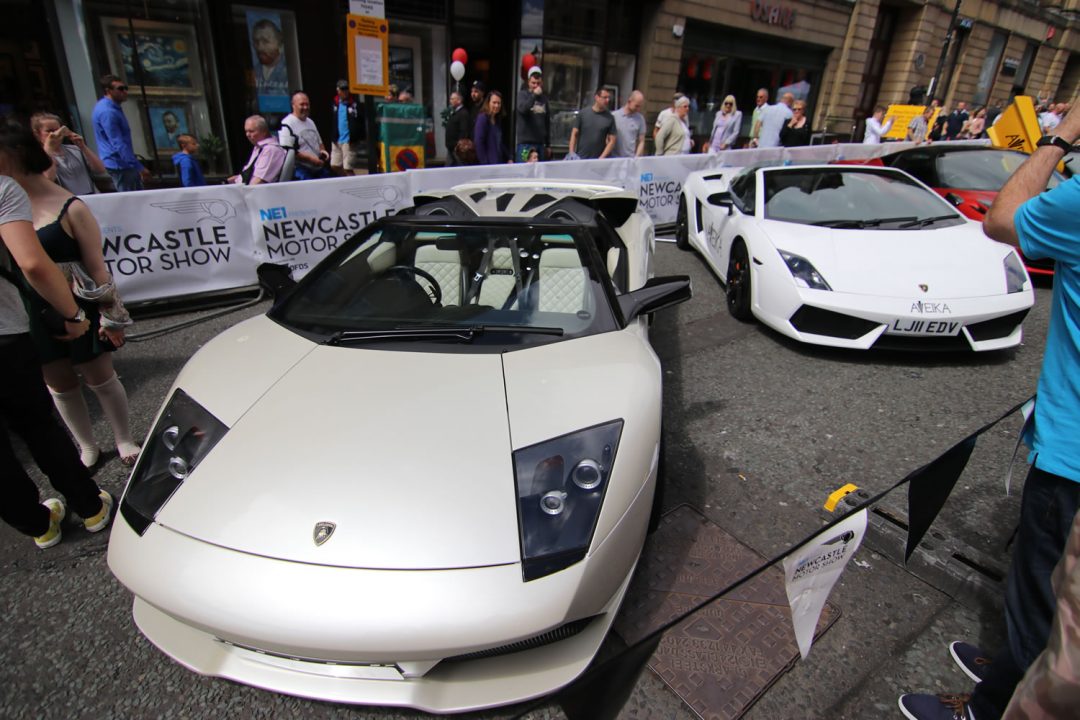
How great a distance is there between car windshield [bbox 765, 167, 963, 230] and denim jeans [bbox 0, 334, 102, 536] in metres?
4.99

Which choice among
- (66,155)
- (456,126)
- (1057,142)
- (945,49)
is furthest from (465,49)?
(945,49)

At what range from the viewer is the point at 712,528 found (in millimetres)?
2562

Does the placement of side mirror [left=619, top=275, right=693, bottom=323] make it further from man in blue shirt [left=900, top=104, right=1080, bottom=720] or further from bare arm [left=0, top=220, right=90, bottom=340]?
bare arm [left=0, top=220, right=90, bottom=340]

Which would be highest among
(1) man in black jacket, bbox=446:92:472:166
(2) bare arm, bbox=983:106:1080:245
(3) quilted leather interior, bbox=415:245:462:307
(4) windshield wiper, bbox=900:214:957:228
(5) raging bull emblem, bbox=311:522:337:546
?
(2) bare arm, bbox=983:106:1080:245

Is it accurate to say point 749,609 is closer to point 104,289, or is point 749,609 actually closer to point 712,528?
point 712,528

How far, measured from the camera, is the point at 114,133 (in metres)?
6.62

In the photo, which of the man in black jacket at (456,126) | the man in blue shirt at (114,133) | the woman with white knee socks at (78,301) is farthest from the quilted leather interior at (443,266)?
the man in black jacket at (456,126)

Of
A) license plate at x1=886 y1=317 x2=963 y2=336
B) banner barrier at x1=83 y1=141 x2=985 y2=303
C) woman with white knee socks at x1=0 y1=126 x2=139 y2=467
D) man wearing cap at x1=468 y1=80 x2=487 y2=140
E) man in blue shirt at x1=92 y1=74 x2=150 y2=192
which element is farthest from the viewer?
man wearing cap at x1=468 y1=80 x2=487 y2=140

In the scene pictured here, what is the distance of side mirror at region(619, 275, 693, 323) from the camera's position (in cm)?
264

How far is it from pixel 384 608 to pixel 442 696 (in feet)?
1.11

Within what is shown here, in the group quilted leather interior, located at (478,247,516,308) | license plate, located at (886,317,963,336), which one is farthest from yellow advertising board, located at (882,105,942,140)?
quilted leather interior, located at (478,247,516,308)

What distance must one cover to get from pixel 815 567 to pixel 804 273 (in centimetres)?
328

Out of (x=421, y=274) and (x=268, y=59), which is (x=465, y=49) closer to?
(x=268, y=59)

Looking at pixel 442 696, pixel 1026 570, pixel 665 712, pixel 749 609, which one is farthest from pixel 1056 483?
pixel 442 696
